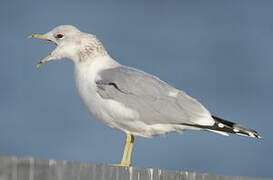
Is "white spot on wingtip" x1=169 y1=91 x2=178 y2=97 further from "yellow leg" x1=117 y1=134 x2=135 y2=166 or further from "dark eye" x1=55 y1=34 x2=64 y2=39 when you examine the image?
"dark eye" x1=55 y1=34 x2=64 y2=39

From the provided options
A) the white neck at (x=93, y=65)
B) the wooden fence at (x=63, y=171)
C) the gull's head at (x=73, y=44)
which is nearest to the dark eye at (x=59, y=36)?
the gull's head at (x=73, y=44)

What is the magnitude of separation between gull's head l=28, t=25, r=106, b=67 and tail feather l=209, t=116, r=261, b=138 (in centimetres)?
153

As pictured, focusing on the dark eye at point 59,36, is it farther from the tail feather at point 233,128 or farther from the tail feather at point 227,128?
the tail feather at point 233,128

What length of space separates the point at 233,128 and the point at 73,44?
2.04 metres

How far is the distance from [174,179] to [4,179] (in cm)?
190

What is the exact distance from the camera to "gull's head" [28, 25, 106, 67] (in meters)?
8.16

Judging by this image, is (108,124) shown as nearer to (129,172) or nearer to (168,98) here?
(168,98)

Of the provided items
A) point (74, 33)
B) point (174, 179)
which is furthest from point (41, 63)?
point (174, 179)

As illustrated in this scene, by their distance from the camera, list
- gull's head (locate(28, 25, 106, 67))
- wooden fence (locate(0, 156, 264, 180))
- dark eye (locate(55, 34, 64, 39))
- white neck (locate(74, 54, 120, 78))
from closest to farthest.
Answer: wooden fence (locate(0, 156, 264, 180)) < white neck (locate(74, 54, 120, 78)) < gull's head (locate(28, 25, 106, 67)) < dark eye (locate(55, 34, 64, 39))

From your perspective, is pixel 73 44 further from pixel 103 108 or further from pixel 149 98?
pixel 149 98

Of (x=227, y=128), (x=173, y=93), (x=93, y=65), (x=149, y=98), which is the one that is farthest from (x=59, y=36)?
(x=227, y=128)

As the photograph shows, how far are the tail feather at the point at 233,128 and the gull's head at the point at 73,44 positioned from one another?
1533 mm

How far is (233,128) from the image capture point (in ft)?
25.5

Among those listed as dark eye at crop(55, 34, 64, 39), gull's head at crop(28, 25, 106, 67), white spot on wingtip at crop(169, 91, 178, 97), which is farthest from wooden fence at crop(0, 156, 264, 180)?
dark eye at crop(55, 34, 64, 39)
